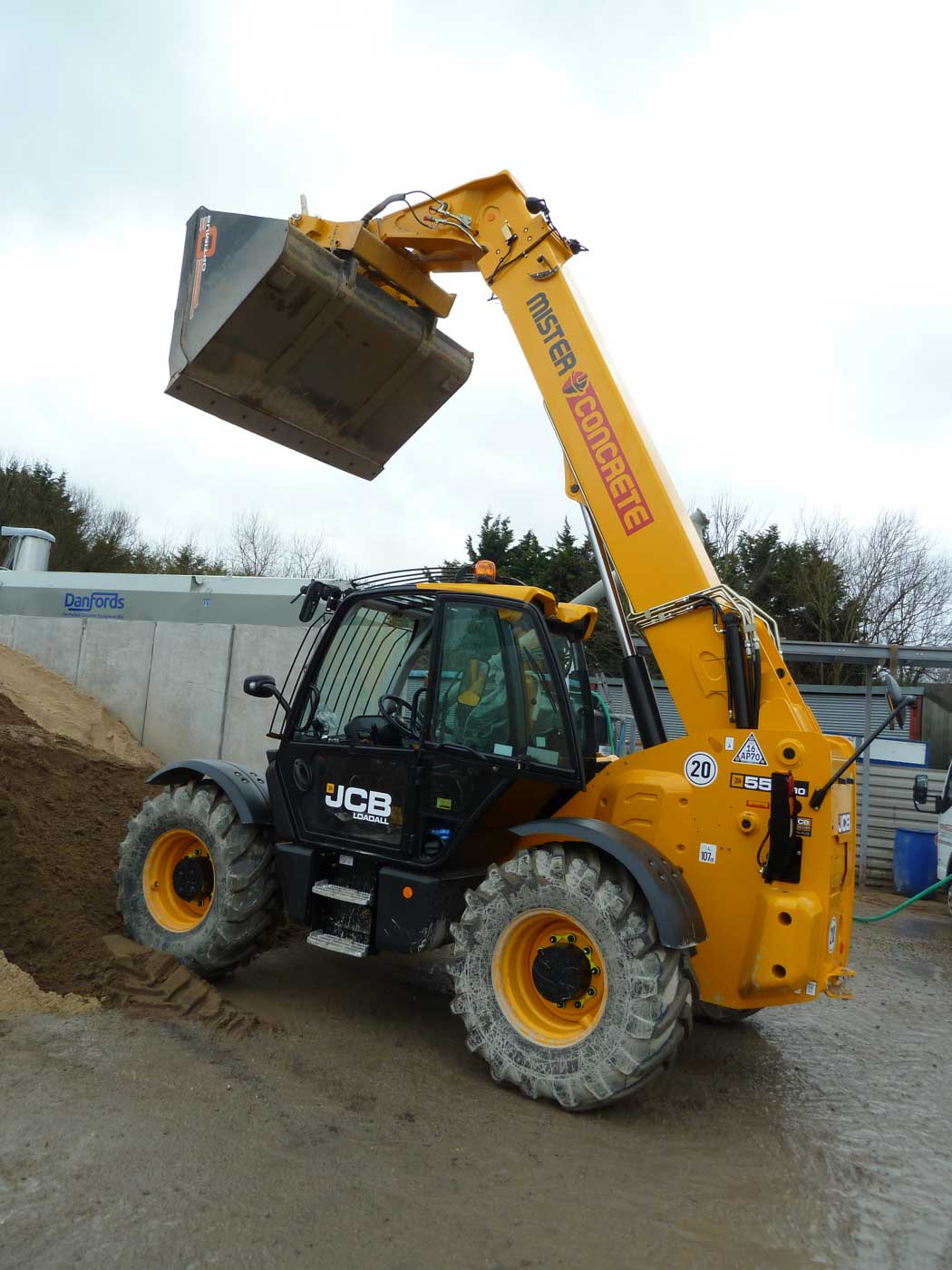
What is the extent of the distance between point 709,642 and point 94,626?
34.9ft

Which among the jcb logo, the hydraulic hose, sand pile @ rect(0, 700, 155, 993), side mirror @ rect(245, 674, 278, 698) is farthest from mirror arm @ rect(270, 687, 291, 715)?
the hydraulic hose

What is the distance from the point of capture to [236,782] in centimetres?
518

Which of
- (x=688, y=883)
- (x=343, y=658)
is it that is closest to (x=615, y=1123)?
(x=688, y=883)

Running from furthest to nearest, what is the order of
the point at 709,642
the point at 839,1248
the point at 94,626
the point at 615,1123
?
the point at 94,626, the point at 709,642, the point at 615,1123, the point at 839,1248

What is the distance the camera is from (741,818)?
4023 millimetres

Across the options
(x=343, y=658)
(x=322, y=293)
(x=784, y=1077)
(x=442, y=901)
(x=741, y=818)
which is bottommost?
(x=784, y=1077)

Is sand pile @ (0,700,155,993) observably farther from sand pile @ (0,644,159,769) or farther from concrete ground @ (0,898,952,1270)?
sand pile @ (0,644,159,769)

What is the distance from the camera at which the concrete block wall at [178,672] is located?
11539 mm

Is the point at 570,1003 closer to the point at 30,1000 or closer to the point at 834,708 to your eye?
the point at 30,1000

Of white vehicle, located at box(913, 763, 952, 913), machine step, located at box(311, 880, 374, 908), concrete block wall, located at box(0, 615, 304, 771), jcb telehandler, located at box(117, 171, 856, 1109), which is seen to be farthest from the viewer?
concrete block wall, located at box(0, 615, 304, 771)

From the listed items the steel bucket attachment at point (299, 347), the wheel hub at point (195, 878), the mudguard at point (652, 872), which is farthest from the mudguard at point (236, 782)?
the steel bucket attachment at point (299, 347)

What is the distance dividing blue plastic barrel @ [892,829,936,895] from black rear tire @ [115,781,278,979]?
26.7 feet

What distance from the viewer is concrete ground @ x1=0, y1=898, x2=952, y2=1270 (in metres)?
2.87

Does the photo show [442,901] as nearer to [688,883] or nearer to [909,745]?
[688,883]
